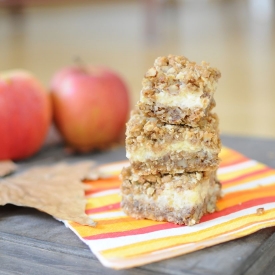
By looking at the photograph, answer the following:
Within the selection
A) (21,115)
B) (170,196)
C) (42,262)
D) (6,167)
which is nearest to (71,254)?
(42,262)

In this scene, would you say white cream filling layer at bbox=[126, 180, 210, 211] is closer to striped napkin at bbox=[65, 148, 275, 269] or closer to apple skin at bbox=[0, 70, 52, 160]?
striped napkin at bbox=[65, 148, 275, 269]

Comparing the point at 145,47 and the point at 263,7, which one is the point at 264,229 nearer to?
the point at 145,47

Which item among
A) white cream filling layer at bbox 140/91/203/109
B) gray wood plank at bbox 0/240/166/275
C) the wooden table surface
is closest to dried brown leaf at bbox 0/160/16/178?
the wooden table surface

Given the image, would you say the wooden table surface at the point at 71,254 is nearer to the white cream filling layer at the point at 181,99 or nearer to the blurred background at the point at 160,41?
the white cream filling layer at the point at 181,99

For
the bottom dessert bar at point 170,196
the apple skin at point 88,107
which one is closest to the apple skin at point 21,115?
the apple skin at point 88,107

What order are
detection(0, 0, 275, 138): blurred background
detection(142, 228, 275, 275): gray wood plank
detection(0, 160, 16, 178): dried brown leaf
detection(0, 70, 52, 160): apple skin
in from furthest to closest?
detection(0, 0, 275, 138): blurred background < detection(0, 70, 52, 160): apple skin < detection(0, 160, 16, 178): dried brown leaf < detection(142, 228, 275, 275): gray wood plank

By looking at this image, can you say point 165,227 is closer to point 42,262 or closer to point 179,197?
point 179,197
